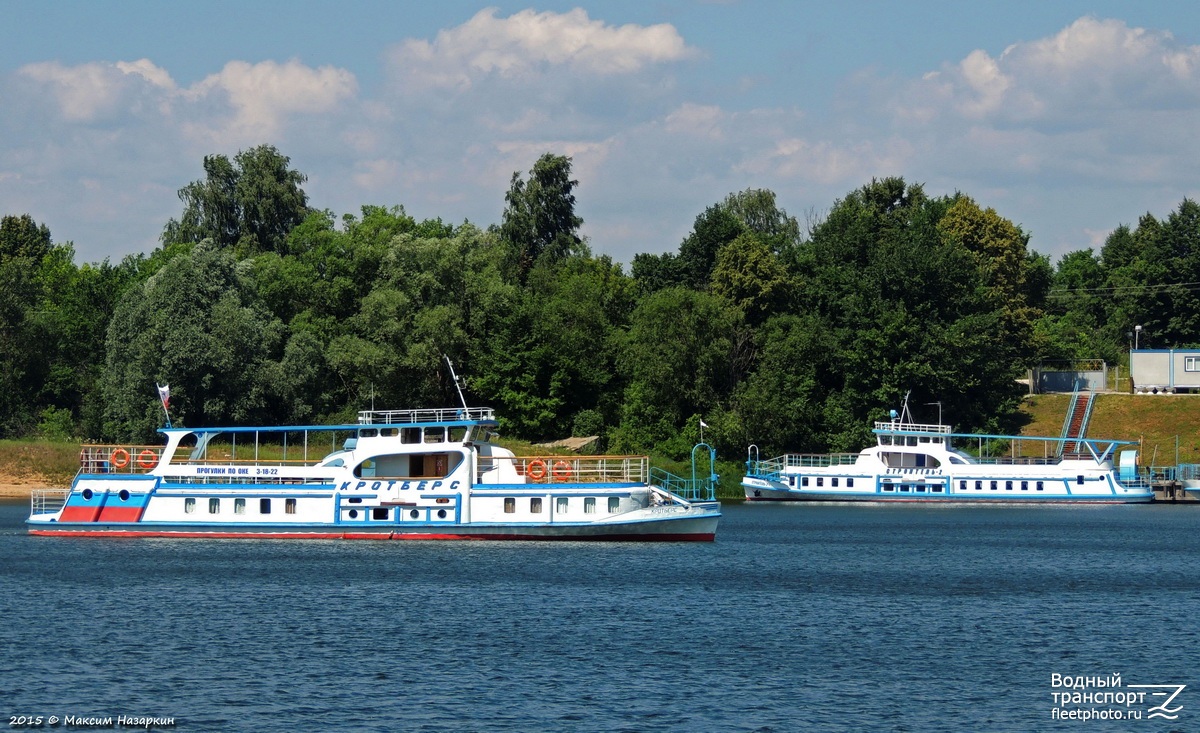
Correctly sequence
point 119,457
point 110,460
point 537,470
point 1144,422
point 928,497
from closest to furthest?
point 537,470, point 110,460, point 119,457, point 928,497, point 1144,422

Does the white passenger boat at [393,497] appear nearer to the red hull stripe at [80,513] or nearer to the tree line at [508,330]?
the red hull stripe at [80,513]

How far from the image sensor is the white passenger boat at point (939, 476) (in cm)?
11456

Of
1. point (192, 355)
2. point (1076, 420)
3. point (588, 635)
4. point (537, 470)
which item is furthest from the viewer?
point (1076, 420)

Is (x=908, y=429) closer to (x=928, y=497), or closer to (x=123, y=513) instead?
(x=928, y=497)

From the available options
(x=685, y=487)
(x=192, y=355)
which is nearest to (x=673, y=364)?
(x=685, y=487)

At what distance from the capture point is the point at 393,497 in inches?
2771

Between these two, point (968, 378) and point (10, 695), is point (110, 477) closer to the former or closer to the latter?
point (10, 695)

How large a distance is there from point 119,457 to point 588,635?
36964 millimetres

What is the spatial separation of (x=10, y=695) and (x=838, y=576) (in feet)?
115

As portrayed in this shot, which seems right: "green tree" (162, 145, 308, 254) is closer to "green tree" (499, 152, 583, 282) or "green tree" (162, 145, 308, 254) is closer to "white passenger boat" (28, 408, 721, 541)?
"green tree" (499, 152, 583, 282)

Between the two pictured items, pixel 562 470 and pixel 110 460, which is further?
pixel 110 460

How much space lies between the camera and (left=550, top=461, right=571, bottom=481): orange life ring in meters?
70.6

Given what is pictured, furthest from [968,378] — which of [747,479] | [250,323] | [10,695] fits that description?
[10,695]

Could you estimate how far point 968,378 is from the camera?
124 m
